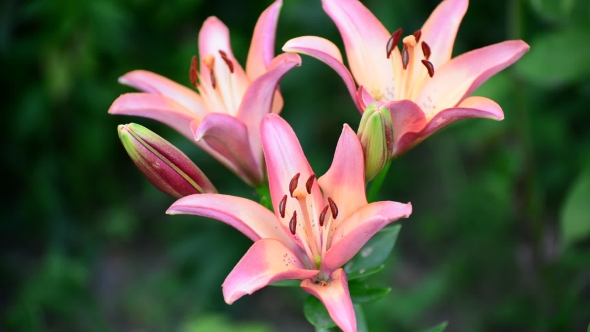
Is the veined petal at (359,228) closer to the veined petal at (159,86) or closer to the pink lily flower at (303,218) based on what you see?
the pink lily flower at (303,218)

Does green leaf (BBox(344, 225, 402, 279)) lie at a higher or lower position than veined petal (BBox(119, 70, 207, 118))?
lower

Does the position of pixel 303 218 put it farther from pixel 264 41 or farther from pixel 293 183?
pixel 264 41

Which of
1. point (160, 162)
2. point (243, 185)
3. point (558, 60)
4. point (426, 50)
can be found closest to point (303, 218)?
point (160, 162)

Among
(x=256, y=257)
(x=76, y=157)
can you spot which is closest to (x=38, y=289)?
(x=76, y=157)

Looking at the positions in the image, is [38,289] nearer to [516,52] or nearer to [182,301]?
[182,301]

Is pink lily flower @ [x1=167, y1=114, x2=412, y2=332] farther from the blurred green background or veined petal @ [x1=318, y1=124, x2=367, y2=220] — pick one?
the blurred green background

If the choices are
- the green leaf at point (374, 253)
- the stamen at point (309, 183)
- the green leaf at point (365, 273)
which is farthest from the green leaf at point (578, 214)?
the stamen at point (309, 183)

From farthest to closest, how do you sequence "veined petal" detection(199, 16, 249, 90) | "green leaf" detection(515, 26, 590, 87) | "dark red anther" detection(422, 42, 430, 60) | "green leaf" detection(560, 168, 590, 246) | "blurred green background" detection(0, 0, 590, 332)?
"blurred green background" detection(0, 0, 590, 332), "green leaf" detection(515, 26, 590, 87), "green leaf" detection(560, 168, 590, 246), "veined petal" detection(199, 16, 249, 90), "dark red anther" detection(422, 42, 430, 60)

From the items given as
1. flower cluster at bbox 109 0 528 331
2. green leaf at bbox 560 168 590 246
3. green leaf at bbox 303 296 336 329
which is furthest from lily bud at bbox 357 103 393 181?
green leaf at bbox 560 168 590 246
